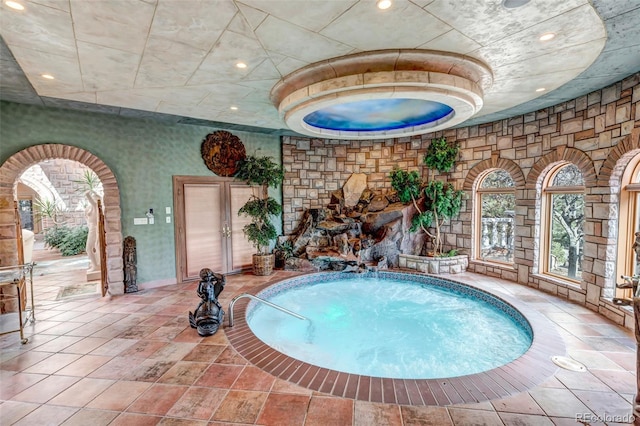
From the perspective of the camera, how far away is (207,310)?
3.22 meters

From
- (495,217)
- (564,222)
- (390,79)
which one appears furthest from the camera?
(495,217)

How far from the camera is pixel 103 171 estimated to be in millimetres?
4711

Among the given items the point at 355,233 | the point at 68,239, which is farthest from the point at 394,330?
the point at 68,239

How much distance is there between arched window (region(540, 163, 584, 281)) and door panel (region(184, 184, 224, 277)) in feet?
20.5

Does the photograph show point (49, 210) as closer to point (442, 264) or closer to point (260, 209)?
point (260, 209)

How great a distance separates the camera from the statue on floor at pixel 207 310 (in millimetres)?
3168

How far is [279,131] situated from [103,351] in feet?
16.0

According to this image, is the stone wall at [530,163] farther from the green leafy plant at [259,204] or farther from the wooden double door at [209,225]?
the wooden double door at [209,225]

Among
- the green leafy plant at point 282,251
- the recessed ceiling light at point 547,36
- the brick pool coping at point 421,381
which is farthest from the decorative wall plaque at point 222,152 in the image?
the recessed ceiling light at point 547,36

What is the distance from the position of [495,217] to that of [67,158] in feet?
25.9

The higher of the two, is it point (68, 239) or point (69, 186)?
point (69, 186)

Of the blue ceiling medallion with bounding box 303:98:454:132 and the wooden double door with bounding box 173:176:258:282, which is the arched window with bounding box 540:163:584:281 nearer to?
the blue ceiling medallion with bounding box 303:98:454:132

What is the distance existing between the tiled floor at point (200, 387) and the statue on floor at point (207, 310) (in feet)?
0.37

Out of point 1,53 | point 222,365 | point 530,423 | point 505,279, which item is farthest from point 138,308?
point 505,279
